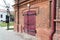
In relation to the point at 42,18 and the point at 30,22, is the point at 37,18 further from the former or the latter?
the point at 30,22

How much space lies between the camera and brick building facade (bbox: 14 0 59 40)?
440 inches

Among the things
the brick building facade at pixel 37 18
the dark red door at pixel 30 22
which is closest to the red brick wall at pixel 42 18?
the brick building facade at pixel 37 18

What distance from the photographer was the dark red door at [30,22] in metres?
15.1

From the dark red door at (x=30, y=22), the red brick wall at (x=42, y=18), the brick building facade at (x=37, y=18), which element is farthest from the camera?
the dark red door at (x=30, y=22)

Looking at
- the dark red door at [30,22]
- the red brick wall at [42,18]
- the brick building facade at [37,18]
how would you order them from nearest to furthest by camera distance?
the brick building facade at [37,18] < the red brick wall at [42,18] < the dark red door at [30,22]

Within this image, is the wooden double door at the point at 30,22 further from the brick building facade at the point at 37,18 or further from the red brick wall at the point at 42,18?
the red brick wall at the point at 42,18

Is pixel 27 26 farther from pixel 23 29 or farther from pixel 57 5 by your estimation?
pixel 57 5

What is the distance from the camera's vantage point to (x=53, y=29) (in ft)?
32.5

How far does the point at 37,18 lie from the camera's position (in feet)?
45.4

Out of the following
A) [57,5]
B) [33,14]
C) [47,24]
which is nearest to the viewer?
[57,5]

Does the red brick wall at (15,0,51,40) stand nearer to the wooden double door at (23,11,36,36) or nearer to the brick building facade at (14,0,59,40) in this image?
the brick building facade at (14,0,59,40)

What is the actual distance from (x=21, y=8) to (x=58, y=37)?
9.02m

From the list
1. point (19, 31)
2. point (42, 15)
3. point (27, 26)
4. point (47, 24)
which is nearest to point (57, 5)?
point (47, 24)

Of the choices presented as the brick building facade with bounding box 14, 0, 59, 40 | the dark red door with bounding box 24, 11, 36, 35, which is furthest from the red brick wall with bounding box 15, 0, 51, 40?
the dark red door with bounding box 24, 11, 36, 35
